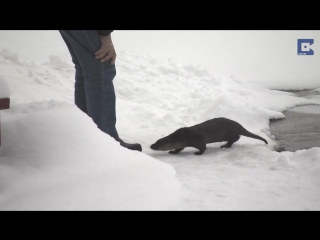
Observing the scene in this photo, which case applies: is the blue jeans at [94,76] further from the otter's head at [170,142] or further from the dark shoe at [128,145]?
the otter's head at [170,142]

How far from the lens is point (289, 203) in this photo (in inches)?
62.6

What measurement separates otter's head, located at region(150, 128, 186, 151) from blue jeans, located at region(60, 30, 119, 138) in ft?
1.46

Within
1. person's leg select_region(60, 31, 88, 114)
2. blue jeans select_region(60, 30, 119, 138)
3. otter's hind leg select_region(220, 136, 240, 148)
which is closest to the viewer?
blue jeans select_region(60, 30, 119, 138)

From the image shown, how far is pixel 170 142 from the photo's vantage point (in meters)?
2.93

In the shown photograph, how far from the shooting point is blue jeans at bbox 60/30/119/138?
2.31 meters

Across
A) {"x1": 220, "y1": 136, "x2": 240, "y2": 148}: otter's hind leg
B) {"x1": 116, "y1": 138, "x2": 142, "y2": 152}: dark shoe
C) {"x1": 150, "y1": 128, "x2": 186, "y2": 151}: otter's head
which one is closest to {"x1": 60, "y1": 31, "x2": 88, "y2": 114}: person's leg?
{"x1": 116, "y1": 138, "x2": 142, "y2": 152}: dark shoe

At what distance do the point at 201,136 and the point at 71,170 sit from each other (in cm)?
154

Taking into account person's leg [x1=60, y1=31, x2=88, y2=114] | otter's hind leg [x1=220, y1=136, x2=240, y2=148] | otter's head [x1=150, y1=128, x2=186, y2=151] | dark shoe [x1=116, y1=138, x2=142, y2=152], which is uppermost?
person's leg [x1=60, y1=31, x2=88, y2=114]

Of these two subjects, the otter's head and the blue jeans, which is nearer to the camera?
the blue jeans

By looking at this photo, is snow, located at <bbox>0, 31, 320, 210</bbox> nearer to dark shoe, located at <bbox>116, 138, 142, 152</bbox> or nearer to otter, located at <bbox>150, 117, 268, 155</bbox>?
otter, located at <bbox>150, 117, 268, 155</bbox>

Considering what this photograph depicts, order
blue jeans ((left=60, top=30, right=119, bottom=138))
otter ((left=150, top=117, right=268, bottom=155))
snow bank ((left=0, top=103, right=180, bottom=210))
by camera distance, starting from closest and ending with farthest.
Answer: snow bank ((left=0, top=103, right=180, bottom=210)) < blue jeans ((left=60, top=30, right=119, bottom=138)) < otter ((left=150, top=117, right=268, bottom=155))

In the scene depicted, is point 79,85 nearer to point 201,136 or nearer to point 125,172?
point 201,136
